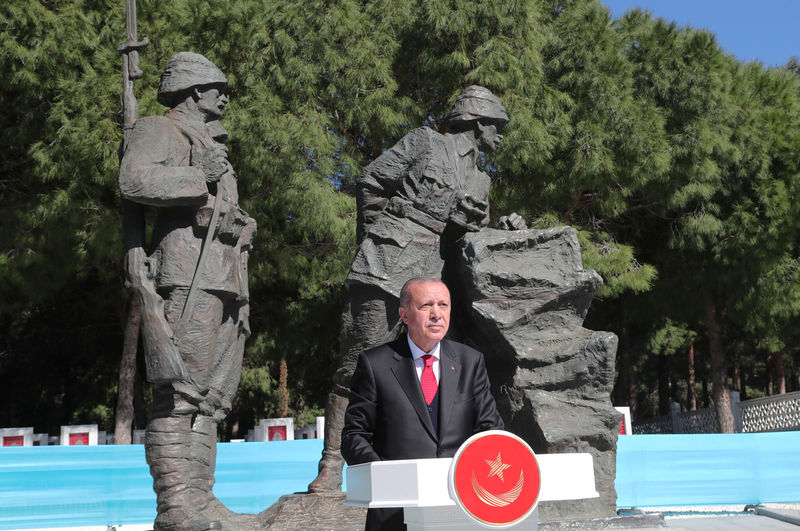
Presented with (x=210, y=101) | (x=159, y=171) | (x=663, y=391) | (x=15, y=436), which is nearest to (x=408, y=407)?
(x=159, y=171)

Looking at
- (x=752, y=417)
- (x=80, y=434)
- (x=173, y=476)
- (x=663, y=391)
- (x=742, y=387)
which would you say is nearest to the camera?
(x=173, y=476)

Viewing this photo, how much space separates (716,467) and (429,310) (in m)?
6.60

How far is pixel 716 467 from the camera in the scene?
7836mm

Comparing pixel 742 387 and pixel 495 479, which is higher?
pixel 742 387

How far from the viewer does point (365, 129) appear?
12164 millimetres

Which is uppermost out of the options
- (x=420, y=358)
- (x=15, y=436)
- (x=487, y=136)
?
(x=487, y=136)

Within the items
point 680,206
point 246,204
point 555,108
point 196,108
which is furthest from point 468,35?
point 196,108

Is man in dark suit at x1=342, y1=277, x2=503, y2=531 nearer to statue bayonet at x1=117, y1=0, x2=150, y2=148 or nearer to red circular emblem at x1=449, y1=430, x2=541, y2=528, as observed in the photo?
red circular emblem at x1=449, y1=430, x2=541, y2=528

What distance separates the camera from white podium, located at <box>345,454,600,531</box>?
4.82 feet

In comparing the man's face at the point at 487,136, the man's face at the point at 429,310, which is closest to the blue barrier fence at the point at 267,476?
the man's face at the point at 487,136

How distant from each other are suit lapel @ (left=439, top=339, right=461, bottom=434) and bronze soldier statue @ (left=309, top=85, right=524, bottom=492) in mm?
2399

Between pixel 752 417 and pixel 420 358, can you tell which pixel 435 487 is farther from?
pixel 752 417

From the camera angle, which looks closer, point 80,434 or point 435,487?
point 435,487

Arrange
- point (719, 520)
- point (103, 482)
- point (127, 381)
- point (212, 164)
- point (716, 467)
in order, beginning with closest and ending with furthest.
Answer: point (212, 164) → point (719, 520) → point (103, 482) → point (716, 467) → point (127, 381)
